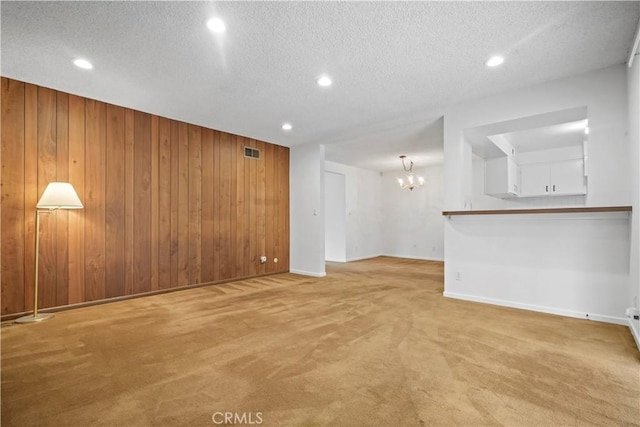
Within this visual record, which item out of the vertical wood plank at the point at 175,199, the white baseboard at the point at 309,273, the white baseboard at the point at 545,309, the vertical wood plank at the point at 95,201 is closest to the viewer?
the white baseboard at the point at 545,309

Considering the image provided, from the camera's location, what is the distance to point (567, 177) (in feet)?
19.9

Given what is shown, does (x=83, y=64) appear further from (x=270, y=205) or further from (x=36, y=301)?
(x=270, y=205)

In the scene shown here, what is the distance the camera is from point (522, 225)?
140 inches

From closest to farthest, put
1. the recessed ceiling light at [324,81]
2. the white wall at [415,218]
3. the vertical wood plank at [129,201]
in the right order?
the recessed ceiling light at [324,81] < the vertical wood plank at [129,201] < the white wall at [415,218]

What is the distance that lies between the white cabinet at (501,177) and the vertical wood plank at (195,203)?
566cm

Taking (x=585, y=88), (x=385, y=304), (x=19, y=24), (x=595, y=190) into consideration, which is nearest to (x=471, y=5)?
(x=585, y=88)

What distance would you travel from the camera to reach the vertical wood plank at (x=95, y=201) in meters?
3.82

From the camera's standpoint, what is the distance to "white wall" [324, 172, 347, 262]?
8086 millimetres

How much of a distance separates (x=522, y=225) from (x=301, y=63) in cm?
309

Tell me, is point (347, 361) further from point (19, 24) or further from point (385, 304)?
point (19, 24)

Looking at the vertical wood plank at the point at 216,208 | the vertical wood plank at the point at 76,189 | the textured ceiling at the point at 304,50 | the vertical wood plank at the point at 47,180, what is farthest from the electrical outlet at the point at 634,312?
the vertical wood plank at the point at 47,180

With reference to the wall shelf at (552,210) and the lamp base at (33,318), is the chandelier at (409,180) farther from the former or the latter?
the lamp base at (33,318)

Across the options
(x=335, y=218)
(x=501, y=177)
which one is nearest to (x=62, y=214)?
(x=335, y=218)

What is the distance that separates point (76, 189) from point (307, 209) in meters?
3.64
